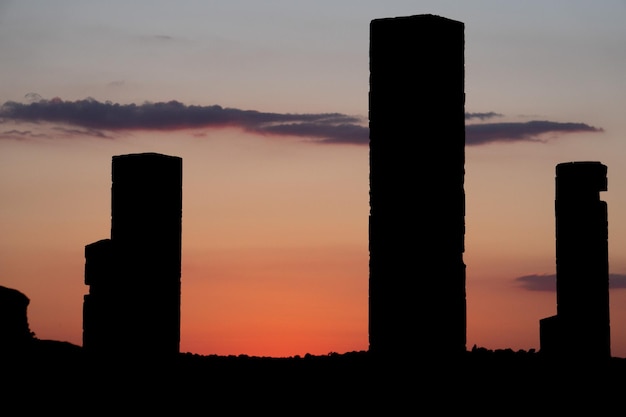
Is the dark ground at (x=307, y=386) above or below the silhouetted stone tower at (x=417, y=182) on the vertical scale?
below

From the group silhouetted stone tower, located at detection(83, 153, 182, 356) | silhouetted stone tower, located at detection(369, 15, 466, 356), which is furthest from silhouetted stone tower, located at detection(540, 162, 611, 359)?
silhouetted stone tower, located at detection(369, 15, 466, 356)

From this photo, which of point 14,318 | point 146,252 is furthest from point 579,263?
point 14,318

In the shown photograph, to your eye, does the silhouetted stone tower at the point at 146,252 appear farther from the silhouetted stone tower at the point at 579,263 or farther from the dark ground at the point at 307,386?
the silhouetted stone tower at the point at 579,263

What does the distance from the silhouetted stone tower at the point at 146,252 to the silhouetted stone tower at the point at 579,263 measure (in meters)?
6.39

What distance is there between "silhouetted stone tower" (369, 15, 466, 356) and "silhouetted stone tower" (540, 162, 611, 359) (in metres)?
8.00

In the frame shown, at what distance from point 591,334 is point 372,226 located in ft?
28.4

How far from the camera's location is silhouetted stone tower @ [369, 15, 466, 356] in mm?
11461

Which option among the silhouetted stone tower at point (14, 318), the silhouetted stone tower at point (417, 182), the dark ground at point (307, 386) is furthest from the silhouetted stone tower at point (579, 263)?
the silhouetted stone tower at point (417, 182)

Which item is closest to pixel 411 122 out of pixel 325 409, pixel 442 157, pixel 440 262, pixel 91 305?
pixel 442 157

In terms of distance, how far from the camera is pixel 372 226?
1172cm

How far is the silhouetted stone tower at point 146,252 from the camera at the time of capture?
15.7 metres

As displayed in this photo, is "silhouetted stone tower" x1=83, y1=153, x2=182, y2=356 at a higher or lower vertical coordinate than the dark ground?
higher

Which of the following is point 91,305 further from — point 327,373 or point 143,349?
point 327,373

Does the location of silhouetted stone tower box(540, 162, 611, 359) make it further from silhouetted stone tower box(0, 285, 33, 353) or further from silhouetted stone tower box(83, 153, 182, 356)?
silhouetted stone tower box(0, 285, 33, 353)
